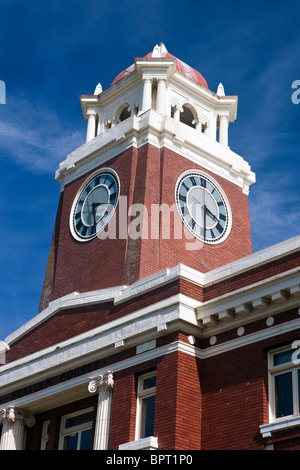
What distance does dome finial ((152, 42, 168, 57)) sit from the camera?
125ft

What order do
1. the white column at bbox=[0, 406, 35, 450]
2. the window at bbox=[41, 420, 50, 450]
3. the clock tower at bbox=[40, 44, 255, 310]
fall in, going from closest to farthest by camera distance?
the white column at bbox=[0, 406, 35, 450] < the window at bbox=[41, 420, 50, 450] < the clock tower at bbox=[40, 44, 255, 310]

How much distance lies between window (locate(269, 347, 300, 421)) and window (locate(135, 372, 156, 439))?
3.68 meters

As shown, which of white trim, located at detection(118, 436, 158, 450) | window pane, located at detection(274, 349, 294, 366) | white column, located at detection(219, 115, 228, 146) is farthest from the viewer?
white column, located at detection(219, 115, 228, 146)

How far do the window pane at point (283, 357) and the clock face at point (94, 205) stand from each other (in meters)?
11.7

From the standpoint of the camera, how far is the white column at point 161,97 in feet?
117

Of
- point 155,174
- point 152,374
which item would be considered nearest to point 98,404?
point 152,374

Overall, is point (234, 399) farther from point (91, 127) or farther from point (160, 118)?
point (91, 127)

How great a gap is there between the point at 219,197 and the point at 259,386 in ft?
44.3

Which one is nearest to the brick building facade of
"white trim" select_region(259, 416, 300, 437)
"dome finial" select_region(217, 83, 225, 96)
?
"white trim" select_region(259, 416, 300, 437)

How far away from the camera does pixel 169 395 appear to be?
78.1ft

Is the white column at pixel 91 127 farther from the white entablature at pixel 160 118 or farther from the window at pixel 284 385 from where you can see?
the window at pixel 284 385

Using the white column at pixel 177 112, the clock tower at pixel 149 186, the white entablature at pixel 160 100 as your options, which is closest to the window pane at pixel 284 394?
the clock tower at pixel 149 186

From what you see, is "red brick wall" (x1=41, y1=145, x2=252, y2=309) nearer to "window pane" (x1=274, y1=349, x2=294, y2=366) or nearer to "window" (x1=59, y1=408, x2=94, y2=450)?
"window" (x1=59, y1=408, x2=94, y2=450)

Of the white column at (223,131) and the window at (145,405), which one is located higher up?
the white column at (223,131)
